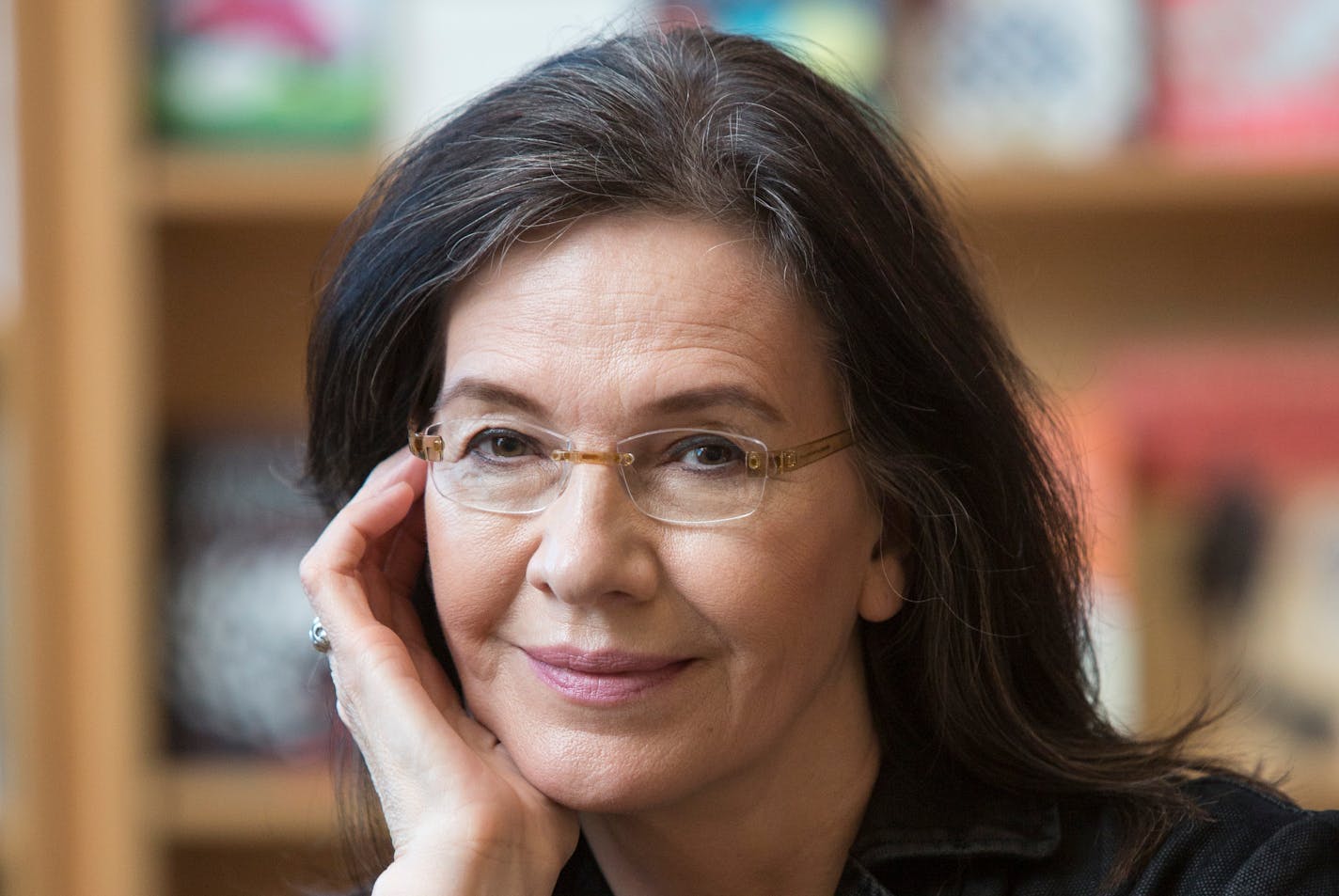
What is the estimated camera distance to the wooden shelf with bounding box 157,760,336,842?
2205mm

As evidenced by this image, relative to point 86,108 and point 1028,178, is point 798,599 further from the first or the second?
point 86,108

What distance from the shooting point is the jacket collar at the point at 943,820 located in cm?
136

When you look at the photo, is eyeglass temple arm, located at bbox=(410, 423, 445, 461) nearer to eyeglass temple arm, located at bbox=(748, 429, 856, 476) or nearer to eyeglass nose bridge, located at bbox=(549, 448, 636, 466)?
eyeglass nose bridge, located at bbox=(549, 448, 636, 466)

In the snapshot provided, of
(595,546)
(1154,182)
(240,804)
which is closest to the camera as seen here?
(595,546)

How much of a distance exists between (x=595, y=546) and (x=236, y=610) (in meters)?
1.18

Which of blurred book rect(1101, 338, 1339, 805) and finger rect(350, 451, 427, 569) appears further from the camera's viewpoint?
blurred book rect(1101, 338, 1339, 805)

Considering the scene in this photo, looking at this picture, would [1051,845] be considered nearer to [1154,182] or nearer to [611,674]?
[611,674]

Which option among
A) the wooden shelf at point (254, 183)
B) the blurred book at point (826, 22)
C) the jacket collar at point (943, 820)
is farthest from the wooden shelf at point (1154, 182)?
the jacket collar at point (943, 820)

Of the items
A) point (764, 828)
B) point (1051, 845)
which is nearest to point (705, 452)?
point (764, 828)

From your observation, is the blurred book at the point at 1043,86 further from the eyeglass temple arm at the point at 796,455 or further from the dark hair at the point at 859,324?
the eyeglass temple arm at the point at 796,455

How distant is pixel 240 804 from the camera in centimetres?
221

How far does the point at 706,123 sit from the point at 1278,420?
3.91 feet

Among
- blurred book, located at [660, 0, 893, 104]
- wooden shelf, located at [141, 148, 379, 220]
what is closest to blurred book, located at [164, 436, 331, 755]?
wooden shelf, located at [141, 148, 379, 220]

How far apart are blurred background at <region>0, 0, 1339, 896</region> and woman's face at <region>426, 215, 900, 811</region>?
2.96 ft
